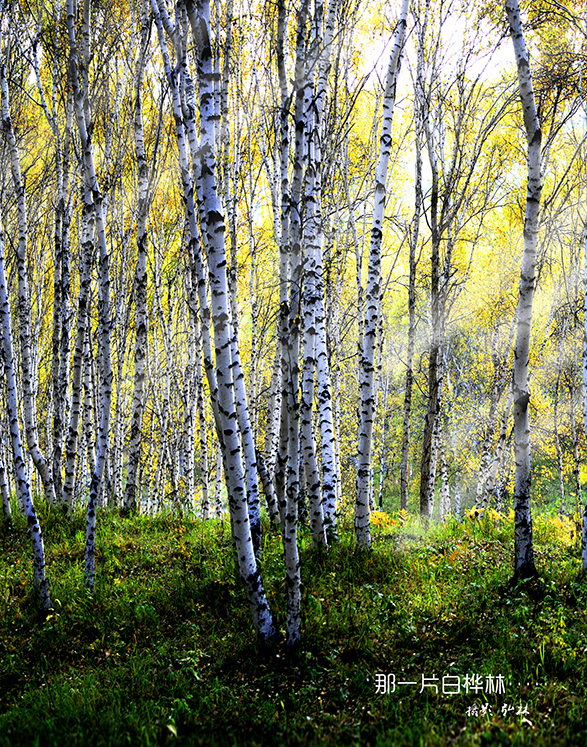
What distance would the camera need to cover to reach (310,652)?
3.67m

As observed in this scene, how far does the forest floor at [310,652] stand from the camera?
288cm

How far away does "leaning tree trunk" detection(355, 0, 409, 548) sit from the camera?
4.78 metres

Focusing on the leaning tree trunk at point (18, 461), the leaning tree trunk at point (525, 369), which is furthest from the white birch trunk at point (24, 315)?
Result: the leaning tree trunk at point (525, 369)

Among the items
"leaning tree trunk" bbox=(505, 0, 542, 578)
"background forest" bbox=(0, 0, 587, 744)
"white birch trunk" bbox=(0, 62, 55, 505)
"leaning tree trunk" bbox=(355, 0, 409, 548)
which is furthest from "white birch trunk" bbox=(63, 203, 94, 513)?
"leaning tree trunk" bbox=(505, 0, 542, 578)

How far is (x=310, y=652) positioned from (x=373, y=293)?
3.46 metres

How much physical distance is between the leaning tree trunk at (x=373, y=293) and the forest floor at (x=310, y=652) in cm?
A: 67

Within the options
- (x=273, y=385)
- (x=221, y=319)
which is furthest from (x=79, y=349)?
(x=221, y=319)

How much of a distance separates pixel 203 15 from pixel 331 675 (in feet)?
16.0

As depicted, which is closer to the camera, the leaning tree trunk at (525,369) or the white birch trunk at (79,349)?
the leaning tree trunk at (525,369)

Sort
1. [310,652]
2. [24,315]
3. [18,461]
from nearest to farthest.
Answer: [310,652]
[18,461]
[24,315]

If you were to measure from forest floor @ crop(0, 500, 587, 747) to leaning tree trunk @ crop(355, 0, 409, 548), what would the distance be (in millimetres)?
668

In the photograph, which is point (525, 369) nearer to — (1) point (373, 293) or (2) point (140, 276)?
(1) point (373, 293)

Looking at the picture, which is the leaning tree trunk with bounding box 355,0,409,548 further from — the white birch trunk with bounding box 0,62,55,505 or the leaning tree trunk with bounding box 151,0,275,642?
the white birch trunk with bounding box 0,62,55,505

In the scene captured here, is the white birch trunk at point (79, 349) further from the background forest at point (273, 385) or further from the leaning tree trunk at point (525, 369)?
the leaning tree trunk at point (525, 369)
